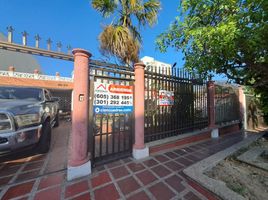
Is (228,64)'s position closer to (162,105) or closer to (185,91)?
(185,91)

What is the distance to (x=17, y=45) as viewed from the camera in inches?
115

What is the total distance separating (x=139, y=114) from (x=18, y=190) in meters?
2.82

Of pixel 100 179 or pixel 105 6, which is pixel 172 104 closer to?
pixel 100 179

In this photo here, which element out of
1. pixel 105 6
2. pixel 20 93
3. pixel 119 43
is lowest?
pixel 20 93

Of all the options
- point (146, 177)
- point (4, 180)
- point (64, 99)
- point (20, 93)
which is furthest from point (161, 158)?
point (64, 99)

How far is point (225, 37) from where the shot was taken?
9.49 feet

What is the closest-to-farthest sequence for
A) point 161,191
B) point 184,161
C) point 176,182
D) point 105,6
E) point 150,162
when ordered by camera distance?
point 161,191, point 176,182, point 150,162, point 184,161, point 105,6

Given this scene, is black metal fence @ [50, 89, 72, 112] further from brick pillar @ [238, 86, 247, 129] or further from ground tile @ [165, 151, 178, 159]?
brick pillar @ [238, 86, 247, 129]

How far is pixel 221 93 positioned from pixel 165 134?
15.8 feet

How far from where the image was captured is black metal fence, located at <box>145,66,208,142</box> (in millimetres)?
4500

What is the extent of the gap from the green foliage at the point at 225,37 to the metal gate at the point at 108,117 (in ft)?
5.61

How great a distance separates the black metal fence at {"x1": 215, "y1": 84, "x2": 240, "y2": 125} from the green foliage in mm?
2833

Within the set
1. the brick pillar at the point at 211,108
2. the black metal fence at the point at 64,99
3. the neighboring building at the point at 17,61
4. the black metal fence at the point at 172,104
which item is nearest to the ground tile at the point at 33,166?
the black metal fence at the point at 172,104

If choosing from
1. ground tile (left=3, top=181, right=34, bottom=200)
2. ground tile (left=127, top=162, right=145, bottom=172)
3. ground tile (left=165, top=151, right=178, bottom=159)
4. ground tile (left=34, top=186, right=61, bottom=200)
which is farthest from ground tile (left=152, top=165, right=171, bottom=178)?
ground tile (left=3, top=181, right=34, bottom=200)
